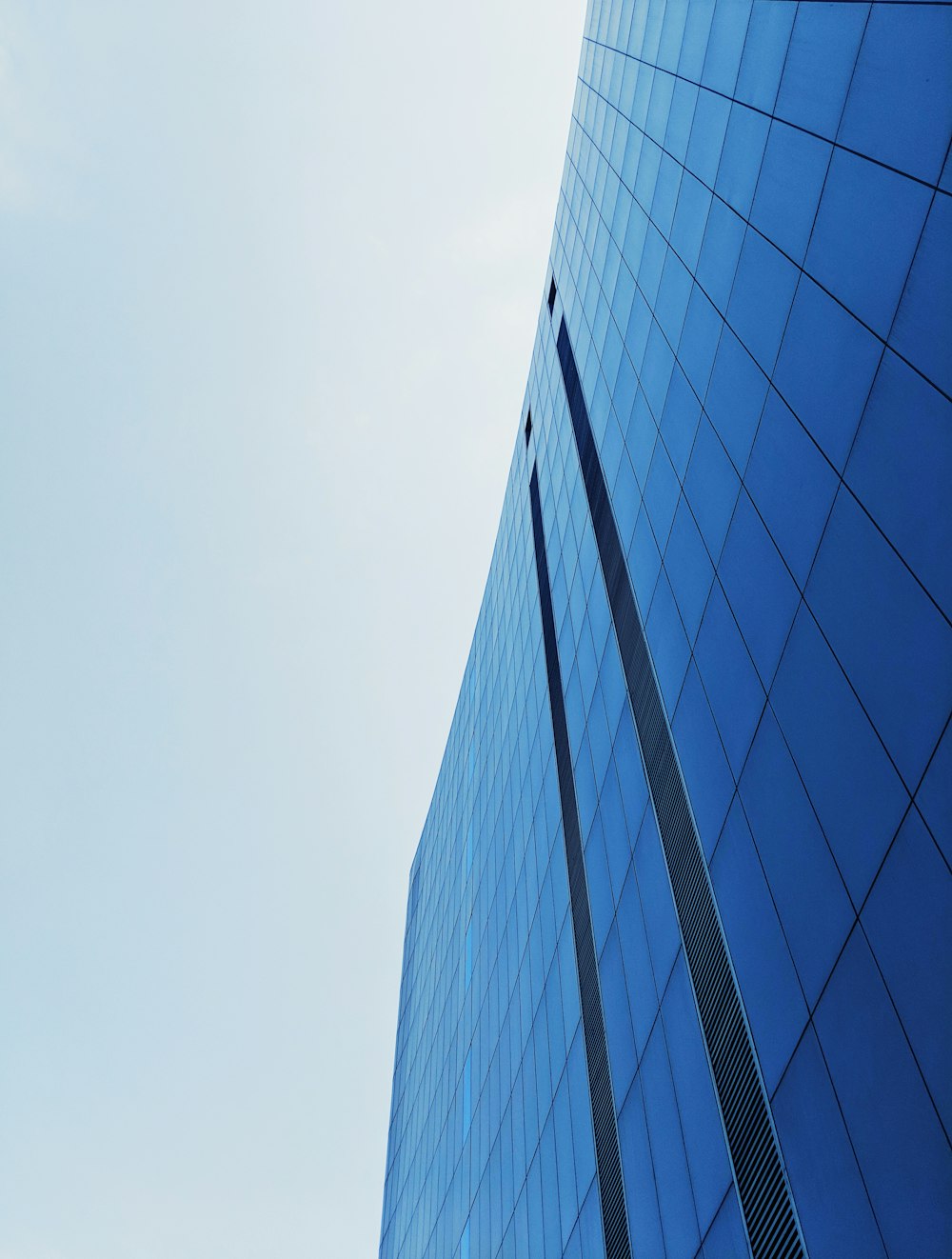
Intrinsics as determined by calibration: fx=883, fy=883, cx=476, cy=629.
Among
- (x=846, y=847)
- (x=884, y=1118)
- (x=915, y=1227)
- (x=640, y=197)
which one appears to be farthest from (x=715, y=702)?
(x=640, y=197)

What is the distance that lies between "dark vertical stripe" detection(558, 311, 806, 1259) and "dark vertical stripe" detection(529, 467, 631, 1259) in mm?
5686

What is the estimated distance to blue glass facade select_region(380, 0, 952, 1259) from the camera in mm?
9094

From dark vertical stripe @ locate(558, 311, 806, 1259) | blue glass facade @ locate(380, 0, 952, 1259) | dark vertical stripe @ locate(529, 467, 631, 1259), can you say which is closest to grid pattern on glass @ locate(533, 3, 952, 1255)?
blue glass facade @ locate(380, 0, 952, 1259)

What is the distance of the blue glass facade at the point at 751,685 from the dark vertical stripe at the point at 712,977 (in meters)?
0.08

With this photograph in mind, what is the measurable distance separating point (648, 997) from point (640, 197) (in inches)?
793

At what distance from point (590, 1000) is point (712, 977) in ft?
26.6

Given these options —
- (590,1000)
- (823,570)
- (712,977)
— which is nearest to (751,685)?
(823,570)

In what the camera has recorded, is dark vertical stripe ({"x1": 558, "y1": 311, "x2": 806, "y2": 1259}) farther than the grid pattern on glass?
Yes

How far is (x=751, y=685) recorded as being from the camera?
1338 centimetres

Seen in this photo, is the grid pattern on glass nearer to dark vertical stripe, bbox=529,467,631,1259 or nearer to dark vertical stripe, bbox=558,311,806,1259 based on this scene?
dark vertical stripe, bbox=558,311,806,1259

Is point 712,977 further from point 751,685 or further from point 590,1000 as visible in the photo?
point 590,1000

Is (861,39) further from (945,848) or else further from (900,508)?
(945,848)

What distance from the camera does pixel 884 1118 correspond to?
8.86m

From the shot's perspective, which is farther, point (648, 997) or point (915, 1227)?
point (648, 997)
